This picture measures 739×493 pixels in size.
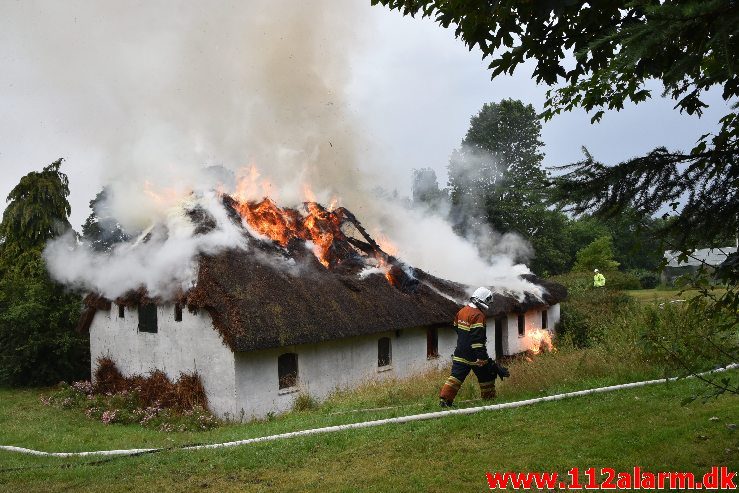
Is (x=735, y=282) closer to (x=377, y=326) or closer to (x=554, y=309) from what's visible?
(x=377, y=326)

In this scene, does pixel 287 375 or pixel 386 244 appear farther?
pixel 386 244

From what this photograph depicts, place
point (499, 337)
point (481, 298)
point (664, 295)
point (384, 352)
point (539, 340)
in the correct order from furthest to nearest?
point (664, 295) → point (539, 340) → point (499, 337) → point (384, 352) → point (481, 298)

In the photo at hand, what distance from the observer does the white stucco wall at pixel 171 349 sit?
1454 centimetres

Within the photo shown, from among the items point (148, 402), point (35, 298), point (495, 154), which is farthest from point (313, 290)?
point (495, 154)

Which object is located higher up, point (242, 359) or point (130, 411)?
point (242, 359)

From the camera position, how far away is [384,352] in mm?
17906

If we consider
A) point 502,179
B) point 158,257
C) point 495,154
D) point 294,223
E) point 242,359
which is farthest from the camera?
point 495,154

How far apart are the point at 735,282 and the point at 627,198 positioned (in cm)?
100

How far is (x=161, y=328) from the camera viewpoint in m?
16.4

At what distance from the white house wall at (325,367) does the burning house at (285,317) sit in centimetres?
3

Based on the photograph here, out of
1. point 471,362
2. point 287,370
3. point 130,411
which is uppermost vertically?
point 471,362

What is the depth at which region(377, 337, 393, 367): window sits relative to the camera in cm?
1775

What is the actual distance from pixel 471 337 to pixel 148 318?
36.4ft

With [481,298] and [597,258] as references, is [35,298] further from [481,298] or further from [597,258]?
[597,258]
